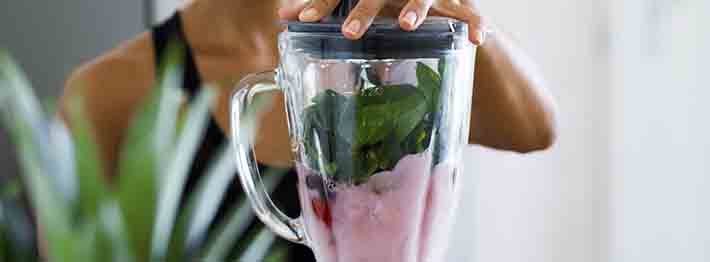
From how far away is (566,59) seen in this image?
1.84 metres

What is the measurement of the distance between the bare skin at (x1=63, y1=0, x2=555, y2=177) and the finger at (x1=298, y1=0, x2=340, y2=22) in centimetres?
36

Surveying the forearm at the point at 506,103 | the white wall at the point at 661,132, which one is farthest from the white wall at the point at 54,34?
the white wall at the point at 661,132

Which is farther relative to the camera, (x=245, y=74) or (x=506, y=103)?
(x=245, y=74)

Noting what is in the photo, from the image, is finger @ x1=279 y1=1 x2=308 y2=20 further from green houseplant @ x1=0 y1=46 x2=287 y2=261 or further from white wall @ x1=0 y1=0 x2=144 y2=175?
white wall @ x1=0 y1=0 x2=144 y2=175

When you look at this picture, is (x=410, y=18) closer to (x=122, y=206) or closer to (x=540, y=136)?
(x=122, y=206)

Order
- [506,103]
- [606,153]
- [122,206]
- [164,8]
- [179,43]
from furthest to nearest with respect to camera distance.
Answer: [606,153], [164,8], [179,43], [506,103], [122,206]

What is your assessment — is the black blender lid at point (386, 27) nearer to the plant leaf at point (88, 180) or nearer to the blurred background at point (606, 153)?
the plant leaf at point (88, 180)

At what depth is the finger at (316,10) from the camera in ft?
1.11

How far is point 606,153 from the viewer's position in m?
1.91

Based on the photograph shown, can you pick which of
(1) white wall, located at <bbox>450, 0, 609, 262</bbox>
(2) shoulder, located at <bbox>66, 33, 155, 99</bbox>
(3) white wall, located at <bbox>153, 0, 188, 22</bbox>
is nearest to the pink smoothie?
(2) shoulder, located at <bbox>66, 33, 155, 99</bbox>

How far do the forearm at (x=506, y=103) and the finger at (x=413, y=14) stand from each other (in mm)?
406

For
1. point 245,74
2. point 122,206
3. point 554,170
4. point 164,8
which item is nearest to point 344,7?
point 122,206

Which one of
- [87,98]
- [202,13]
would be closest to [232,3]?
[202,13]

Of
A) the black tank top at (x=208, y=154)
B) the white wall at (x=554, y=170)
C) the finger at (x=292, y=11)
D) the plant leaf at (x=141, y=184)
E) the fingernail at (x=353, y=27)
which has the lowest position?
the white wall at (x=554, y=170)
